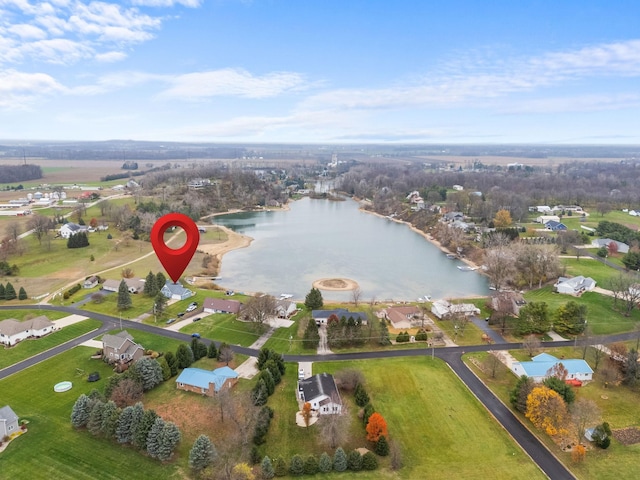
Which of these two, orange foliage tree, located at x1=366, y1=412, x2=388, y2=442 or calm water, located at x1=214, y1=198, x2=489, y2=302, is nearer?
orange foliage tree, located at x1=366, y1=412, x2=388, y2=442

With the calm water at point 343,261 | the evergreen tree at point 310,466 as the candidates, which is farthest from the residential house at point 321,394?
the calm water at point 343,261

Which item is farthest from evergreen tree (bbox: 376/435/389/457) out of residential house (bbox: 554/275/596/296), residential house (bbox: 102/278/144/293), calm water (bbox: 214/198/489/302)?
residential house (bbox: 554/275/596/296)

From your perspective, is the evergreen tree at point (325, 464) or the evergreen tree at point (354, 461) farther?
the evergreen tree at point (354, 461)

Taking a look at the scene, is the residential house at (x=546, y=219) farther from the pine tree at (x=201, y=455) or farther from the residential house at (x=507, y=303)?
the pine tree at (x=201, y=455)

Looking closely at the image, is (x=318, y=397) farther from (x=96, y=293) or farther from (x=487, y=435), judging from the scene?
(x=96, y=293)

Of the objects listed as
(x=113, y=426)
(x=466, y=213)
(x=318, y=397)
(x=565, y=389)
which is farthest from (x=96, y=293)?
(x=466, y=213)

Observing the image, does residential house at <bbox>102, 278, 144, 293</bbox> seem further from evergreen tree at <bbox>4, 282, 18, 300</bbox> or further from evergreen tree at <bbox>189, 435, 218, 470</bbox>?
evergreen tree at <bbox>189, 435, 218, 470</bbox>
